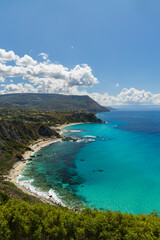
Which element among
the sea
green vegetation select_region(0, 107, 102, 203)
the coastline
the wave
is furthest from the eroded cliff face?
the wave

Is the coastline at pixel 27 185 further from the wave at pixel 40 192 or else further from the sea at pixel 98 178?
the sea at pixel 98 178

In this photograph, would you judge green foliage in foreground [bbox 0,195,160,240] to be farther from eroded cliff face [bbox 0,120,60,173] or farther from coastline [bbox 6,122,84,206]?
eroded cliff face [bbox 0,120,60,173]

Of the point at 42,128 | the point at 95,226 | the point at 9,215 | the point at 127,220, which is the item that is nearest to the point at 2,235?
the point at 9,215

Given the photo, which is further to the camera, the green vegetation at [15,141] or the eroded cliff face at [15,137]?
the eroded cliff face at [15,137]

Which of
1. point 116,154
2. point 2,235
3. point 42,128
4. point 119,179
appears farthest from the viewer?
point 42,128

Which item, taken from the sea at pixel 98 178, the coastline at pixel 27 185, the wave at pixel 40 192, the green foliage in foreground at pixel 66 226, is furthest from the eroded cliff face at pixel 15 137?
the green foliage in foreground at pixel 66 226

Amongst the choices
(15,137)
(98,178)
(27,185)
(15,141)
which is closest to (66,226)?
(27,185)

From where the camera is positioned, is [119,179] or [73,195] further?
[119,179]

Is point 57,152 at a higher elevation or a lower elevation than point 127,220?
lower

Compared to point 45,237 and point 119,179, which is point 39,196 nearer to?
point 45,237
